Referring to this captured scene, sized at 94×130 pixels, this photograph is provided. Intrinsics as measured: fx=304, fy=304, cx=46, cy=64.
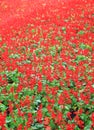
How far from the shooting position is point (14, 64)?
1029cm

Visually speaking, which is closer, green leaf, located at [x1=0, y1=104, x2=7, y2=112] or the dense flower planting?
the dense flower planting

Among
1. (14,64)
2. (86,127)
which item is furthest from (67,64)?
(86,127)

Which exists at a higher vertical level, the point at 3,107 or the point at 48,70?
the point at 48,70

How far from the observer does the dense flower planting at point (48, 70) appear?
285 inches

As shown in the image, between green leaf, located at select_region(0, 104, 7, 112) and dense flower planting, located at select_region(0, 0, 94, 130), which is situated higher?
dense flower planting, located at select_region(0, 0, 94, 130)

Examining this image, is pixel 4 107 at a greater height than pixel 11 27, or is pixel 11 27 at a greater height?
pixel 11 27

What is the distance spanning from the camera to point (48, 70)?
31.8 ft

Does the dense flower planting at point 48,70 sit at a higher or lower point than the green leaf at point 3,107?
higher

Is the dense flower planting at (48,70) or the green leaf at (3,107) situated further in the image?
the green leaf at (3,107)

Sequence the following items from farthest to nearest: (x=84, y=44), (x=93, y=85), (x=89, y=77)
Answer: (x=84, y=44) < (x=89, y=77) < (x=93, y=85)

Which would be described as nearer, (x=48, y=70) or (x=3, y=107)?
(x=3, y=107)

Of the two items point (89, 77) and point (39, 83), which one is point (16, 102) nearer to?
point (39, 83)

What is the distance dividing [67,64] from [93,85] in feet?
6.52

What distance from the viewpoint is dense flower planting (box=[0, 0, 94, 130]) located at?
7227mm
